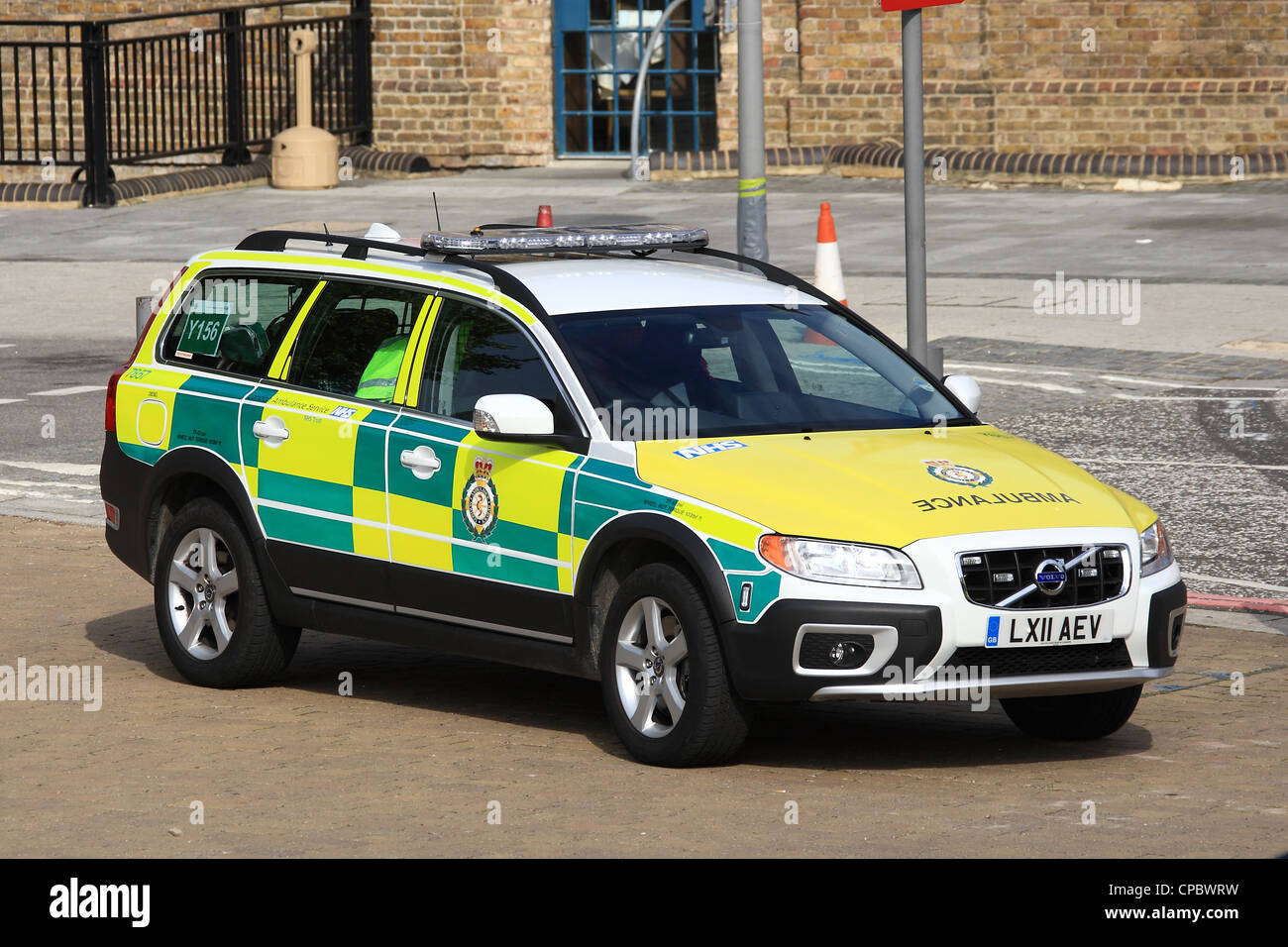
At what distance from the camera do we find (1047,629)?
7.24m

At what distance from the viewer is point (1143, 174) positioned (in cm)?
2688

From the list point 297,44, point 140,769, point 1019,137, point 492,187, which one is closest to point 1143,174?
point 1019,137

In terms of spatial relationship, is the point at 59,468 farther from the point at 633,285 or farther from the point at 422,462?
the point at 633,285

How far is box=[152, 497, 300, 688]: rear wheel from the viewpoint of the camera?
346 inches

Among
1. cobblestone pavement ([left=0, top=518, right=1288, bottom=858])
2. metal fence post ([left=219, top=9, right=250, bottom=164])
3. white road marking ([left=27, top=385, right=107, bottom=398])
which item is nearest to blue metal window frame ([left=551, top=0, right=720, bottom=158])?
metal fence post ([left=219, top=9, right=250, bottom=164])

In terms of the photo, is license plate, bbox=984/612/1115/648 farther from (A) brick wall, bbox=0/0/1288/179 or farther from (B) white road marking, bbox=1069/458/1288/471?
(A) brick wall, bbox=0/0/1288/179

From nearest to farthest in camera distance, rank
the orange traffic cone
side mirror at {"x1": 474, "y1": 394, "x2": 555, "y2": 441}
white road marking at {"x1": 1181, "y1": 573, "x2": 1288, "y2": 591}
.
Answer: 1. side mirror at {"x1": 474, "y1": 394, "x2": 555, "y2": 441}
2. white road marking at {"x1": 1181, "y1": 573, "x2": 1288, "y2": 591}
3. the orange traffic cone

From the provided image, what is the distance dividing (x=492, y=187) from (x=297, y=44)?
3215 millimetres

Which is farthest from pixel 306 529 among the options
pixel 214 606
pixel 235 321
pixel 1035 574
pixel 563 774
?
pixel 1035 574

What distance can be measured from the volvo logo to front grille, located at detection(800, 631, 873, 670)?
1.98ft

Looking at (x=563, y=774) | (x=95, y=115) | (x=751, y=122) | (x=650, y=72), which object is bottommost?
(x=563, y=774)

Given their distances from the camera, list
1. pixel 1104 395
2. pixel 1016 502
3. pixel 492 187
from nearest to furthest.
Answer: pixel 1016 502 → pixel 1104 395 → pixel 492 187

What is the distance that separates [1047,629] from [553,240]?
2.75 metres
